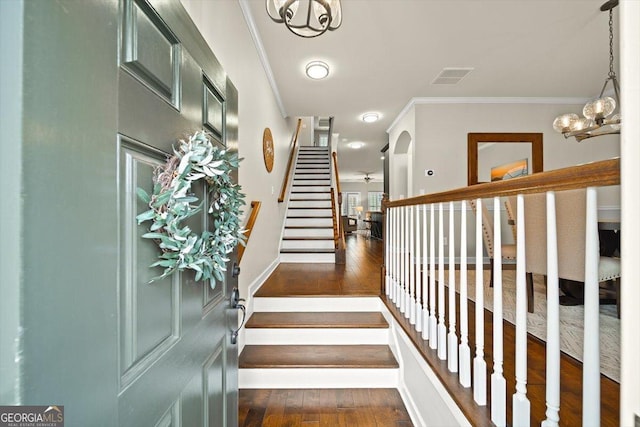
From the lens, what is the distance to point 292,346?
2.30 meters

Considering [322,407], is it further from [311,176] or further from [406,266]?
[311,176]

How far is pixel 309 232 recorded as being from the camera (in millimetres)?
4961

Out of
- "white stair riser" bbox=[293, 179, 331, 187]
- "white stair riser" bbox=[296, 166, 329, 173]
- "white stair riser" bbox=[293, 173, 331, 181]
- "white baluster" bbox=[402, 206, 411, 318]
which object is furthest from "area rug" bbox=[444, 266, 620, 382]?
"white stair riser" bbox=[296, 166, 329, 173]

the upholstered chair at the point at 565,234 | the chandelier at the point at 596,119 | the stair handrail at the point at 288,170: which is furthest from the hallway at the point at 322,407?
the chandelier at the point at 596,119

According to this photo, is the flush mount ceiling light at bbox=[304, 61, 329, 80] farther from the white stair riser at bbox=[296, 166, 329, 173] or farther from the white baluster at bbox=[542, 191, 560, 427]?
the white baluster at bbox=[542, 191, 560, 427]

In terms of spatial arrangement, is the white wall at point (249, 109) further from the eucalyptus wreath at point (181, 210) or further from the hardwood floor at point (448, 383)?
the eucalyptus wreath at point (181, 210)

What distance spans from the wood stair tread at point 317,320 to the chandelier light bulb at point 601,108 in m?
3.01

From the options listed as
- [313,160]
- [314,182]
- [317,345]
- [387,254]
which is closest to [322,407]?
[317,345]

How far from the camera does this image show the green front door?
38cm

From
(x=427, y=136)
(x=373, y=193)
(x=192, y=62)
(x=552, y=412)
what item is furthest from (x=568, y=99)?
(x=373, y=193)

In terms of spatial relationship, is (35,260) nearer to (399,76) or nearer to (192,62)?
(192,62)

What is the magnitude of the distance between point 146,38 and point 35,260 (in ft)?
1.70
